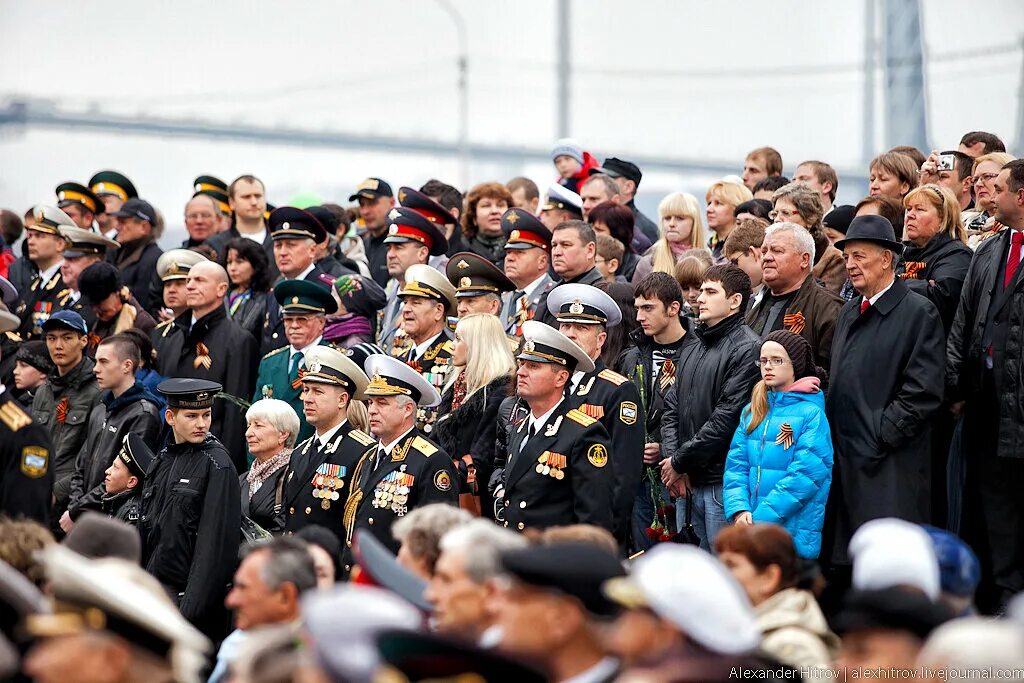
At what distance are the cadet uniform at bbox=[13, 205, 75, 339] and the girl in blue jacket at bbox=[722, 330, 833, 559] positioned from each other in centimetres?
659

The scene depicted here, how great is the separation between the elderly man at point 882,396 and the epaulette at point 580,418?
1.41 meters

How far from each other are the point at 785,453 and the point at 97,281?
6028mm

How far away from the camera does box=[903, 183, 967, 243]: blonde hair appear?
968cm

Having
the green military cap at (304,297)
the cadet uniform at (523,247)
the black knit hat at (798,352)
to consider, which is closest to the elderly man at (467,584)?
the black knit hat at (798,352)

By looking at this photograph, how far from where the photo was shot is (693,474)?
945 centimetres

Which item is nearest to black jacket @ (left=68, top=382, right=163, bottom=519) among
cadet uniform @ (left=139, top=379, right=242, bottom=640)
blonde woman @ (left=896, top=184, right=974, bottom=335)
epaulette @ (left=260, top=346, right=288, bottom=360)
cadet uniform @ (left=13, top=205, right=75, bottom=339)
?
epaulette @ (left=260, top=346, right=288, bottom=360)

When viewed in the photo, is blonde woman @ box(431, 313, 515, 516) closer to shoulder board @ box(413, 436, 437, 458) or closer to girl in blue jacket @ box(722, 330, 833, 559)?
shoulder board @ box(413, 436, 437, 458)

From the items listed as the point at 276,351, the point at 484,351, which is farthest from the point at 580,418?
the point at 276,351

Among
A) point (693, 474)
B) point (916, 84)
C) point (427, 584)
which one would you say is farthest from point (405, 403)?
point (916, 84)

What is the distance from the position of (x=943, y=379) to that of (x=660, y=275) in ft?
6.44

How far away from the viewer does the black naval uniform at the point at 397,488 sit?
8.80 metres

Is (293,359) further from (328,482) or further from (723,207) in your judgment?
(723,207)

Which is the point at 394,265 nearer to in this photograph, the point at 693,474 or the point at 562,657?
the point at 693,474

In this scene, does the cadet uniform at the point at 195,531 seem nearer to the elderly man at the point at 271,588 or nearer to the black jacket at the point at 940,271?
the elderly man at the point at 271,588
